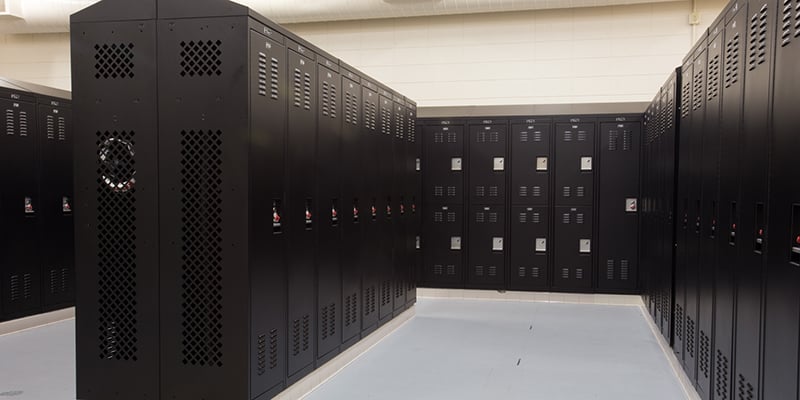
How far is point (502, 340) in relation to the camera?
618cm

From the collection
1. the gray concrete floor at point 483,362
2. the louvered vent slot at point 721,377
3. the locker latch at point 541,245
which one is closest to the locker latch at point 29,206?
the gray concrete floor at point 483,362

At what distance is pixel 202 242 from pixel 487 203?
551 centimetres

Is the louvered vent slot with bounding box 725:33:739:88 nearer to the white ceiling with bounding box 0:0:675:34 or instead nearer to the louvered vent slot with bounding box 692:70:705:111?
the louvered vent slot with bounding box 692:70:705:111

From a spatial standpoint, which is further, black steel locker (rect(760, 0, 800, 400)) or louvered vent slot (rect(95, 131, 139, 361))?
louvered vent slot (rect(95, 131, 139, 361))

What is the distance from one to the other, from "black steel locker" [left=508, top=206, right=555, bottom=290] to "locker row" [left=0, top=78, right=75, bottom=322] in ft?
17.6

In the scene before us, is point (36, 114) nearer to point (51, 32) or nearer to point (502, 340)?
point (51, 32)

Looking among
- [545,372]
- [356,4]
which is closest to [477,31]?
[356,4]

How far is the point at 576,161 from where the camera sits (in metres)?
8.30

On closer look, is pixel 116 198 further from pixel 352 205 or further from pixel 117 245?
pixel 352 205

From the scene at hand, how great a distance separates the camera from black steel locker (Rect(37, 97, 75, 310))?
668cm

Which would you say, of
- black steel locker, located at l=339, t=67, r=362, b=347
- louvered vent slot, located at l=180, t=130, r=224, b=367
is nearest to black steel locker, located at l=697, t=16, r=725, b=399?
black steel locker, located at l=339, t=67, r=362, b=347

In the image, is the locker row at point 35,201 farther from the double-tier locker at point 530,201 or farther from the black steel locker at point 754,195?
the black steel locker at point 754,195

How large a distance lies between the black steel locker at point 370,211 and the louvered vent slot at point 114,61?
2330mm

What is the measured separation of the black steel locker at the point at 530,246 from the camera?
→ 8383 mm
